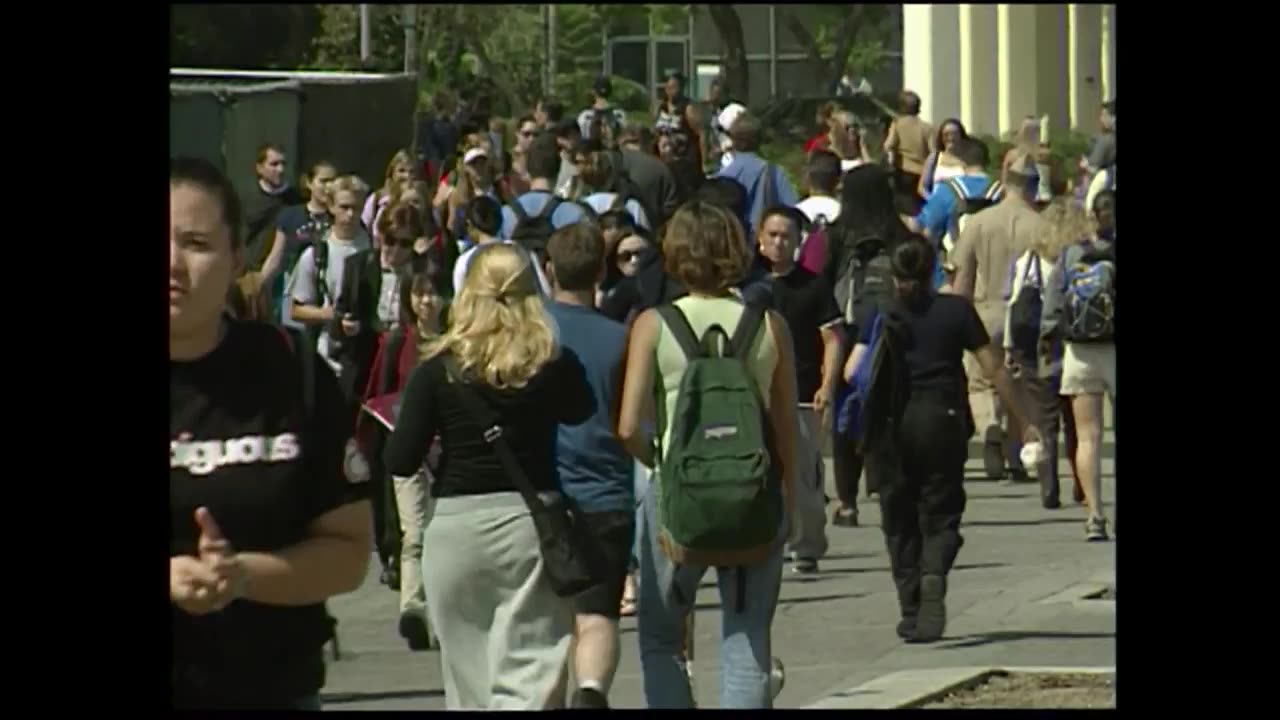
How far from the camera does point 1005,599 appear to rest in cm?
1434

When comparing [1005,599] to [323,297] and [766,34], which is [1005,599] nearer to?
[323,297]

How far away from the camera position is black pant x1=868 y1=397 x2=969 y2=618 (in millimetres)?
13000

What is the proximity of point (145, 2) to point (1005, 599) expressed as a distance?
7551 millimetres

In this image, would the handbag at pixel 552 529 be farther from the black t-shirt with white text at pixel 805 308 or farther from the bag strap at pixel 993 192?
the bag strap at pixel 993 192

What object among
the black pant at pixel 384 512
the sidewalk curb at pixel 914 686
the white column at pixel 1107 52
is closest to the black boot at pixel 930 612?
the sidewalk curb at pixel 914 686

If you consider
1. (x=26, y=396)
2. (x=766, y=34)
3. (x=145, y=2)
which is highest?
(x=766, y=34)

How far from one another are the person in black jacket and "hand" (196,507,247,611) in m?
8.72

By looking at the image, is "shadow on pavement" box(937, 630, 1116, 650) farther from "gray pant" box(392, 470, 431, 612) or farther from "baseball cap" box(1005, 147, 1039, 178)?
"baseball cap" box(1005, 147, 1039, 178)

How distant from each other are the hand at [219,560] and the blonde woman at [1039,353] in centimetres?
1110

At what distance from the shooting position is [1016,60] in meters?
47.4

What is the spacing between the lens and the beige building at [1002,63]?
4416 centimetres

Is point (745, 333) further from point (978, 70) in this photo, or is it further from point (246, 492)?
point (978, 70)

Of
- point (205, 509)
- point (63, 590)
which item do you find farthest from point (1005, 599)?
point (205, 509)

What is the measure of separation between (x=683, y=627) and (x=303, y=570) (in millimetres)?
4110
